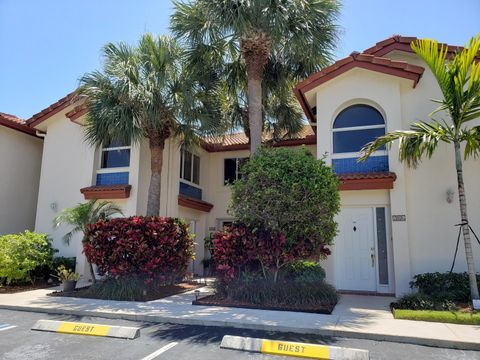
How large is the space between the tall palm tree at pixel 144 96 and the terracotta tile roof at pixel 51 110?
2.90 metres

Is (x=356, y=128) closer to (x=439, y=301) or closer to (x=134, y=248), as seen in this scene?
(x=439, y=301)

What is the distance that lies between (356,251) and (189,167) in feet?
28.2

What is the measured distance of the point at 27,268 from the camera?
12.3 meters

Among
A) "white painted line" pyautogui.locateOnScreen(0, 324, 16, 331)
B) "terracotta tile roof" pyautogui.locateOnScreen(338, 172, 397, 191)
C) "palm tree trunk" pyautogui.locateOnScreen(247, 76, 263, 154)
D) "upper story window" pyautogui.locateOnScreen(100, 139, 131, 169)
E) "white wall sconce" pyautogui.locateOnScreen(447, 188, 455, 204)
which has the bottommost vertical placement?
"white painted line" pyautogui.locateOnScreen(0, 324, 16, 331)

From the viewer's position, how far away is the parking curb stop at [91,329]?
6.62m

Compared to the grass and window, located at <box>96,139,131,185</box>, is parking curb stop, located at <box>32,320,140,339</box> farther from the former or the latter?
window, located at <box>96,139,131,185</box>

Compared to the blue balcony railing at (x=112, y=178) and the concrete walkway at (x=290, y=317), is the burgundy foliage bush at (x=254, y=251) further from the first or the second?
the blue balcony railing at (x=112, y=178)

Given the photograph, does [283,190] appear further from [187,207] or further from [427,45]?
[187,207]

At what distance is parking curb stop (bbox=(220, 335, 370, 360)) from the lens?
217 inches

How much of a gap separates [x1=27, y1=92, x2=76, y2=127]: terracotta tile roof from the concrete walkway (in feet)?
26.9

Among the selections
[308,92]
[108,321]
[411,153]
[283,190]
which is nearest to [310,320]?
[283,190]

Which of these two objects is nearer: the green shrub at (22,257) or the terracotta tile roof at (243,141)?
the green shrub at (22,257)

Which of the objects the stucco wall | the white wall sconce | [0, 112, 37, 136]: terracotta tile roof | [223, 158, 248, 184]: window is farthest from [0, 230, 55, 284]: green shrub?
the white wall sconce

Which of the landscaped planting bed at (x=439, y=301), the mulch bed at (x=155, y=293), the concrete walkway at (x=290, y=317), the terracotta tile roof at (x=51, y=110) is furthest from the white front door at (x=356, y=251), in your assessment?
the terracotta tile roof at (x=51, y=110)
